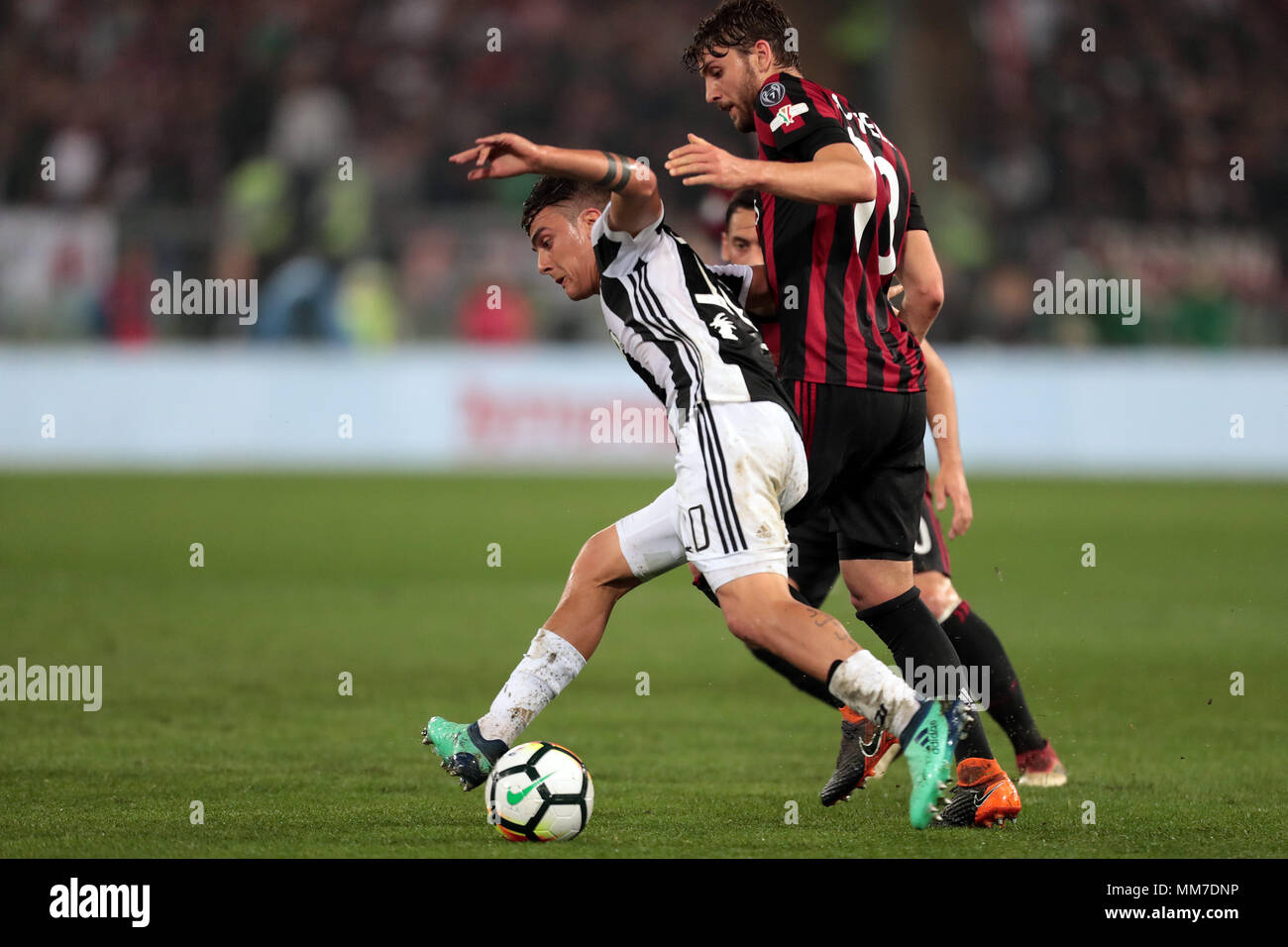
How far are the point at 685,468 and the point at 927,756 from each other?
41.7 inches

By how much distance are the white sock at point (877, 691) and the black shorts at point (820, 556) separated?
1174 mm

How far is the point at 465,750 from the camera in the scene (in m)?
5.28

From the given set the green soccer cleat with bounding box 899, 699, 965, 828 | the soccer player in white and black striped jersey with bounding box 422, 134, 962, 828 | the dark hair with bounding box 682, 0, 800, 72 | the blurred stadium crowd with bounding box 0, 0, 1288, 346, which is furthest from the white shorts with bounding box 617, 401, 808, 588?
the blurred stadium crowd with bounding box 0, 0, 1288, 346

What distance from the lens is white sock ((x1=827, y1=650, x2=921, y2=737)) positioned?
473 centimetres

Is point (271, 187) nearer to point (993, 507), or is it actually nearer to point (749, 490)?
point (993, 507)

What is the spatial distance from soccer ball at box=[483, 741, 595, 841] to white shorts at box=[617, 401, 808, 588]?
712 millimetres

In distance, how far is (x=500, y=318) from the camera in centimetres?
1947

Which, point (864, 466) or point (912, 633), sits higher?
point (864, 466)

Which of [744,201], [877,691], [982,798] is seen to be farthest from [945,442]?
[877,691]

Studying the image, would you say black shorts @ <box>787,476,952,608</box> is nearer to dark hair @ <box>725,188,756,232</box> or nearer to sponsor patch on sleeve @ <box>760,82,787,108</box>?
dark hair @ <box>725,188,756,232</box>

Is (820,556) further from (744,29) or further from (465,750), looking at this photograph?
(744,29)

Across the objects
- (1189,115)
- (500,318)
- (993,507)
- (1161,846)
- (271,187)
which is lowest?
(1161,846)
